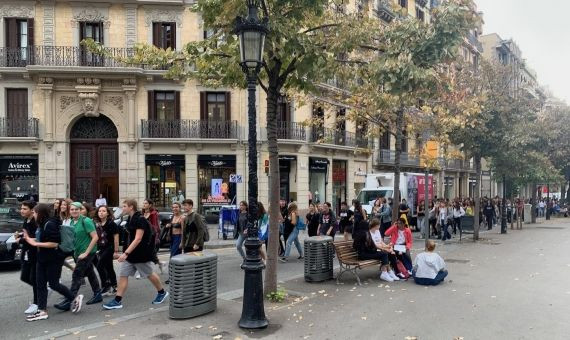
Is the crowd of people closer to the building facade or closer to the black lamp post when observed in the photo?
the black lamp post

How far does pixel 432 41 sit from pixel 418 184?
1914 cm

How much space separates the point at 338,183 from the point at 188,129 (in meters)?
10.6

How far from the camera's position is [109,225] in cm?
810

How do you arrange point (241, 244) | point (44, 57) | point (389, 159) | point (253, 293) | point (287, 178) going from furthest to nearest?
point (389, 159), point (287, 178), point (44, 57), point (241, 244), point (253, 293)

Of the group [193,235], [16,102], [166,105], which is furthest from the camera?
[166,105]

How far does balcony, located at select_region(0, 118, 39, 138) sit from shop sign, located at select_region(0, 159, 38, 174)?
132 cm

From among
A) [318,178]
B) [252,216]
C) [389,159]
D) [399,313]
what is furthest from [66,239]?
[389,159]

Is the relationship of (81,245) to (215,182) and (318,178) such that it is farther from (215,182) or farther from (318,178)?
A: (318,178)

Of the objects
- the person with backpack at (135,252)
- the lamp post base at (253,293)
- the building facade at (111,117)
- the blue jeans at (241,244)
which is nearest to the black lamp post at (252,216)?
the lamp post base at (253,293)

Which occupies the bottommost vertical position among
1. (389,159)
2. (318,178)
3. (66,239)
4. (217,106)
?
(66,239)

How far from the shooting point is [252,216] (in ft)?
21.2

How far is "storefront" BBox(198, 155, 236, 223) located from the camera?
25.4 m

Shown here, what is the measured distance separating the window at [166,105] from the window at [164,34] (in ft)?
8.06

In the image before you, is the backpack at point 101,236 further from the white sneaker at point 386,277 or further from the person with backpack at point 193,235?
the white sneaker at point 386,277
